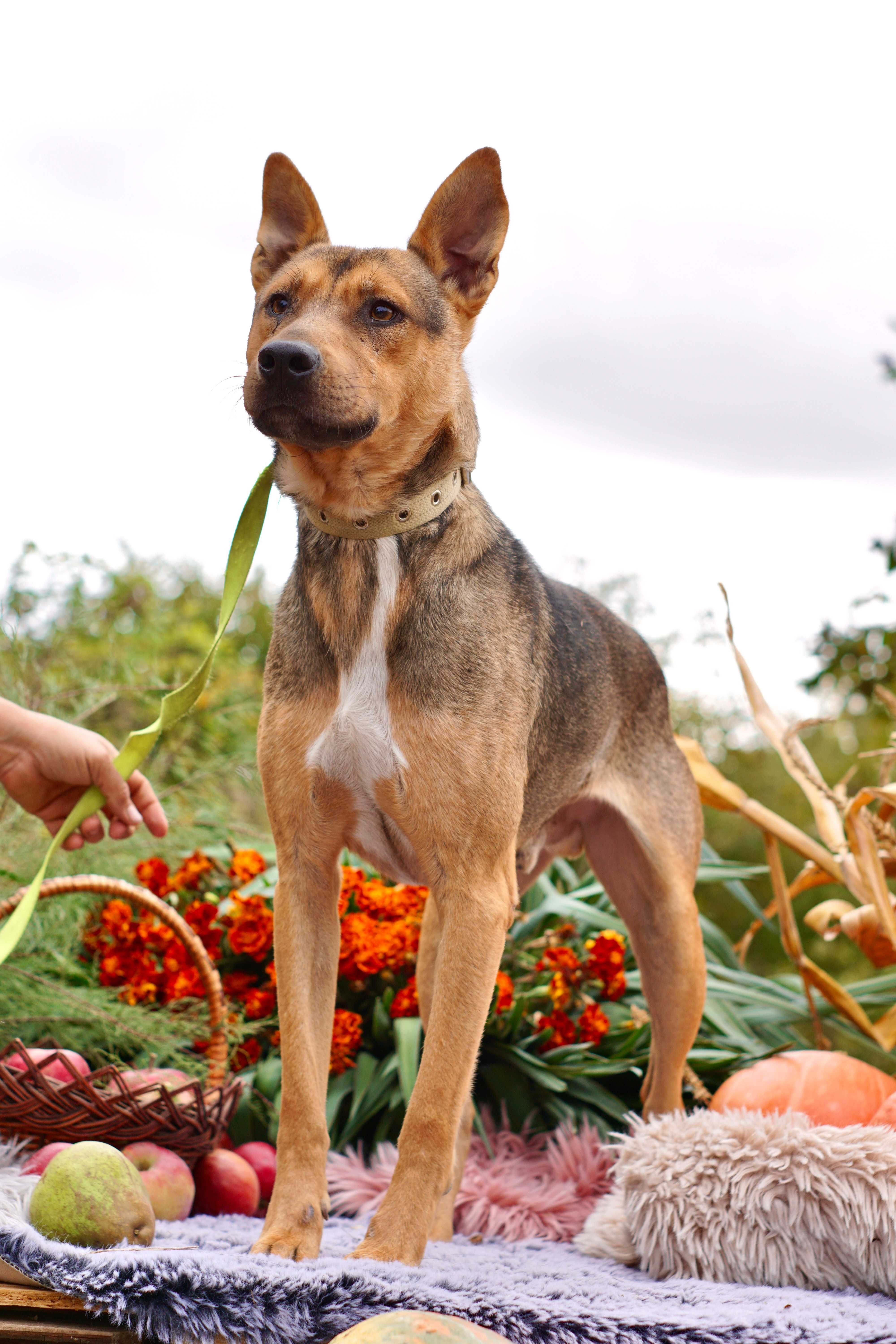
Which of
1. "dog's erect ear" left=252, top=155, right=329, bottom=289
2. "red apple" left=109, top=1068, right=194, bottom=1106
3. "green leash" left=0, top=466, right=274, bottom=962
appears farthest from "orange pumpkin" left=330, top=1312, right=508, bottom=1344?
"dog's erect ear" left=252, top=155, right=329, bottom=289

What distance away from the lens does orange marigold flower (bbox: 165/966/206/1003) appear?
4441 mm

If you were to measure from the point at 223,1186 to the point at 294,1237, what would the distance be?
1.08 m

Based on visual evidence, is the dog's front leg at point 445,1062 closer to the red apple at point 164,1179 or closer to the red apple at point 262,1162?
the red apple at point 164,1179

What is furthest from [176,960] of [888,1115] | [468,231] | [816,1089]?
[468,231]

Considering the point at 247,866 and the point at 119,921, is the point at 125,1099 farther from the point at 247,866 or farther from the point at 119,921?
the point at 247,866

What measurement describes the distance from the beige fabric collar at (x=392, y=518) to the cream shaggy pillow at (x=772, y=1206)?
72.3 inches

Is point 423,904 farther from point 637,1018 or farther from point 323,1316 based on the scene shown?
point 323,1316

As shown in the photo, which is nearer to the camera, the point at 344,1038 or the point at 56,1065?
the point at 56,1065

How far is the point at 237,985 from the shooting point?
4742 millimetres

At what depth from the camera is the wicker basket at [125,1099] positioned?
127 inches

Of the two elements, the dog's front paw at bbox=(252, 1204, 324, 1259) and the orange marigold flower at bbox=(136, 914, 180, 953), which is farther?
the orange marigold flower at bbox=(136, 914, 180, 953)

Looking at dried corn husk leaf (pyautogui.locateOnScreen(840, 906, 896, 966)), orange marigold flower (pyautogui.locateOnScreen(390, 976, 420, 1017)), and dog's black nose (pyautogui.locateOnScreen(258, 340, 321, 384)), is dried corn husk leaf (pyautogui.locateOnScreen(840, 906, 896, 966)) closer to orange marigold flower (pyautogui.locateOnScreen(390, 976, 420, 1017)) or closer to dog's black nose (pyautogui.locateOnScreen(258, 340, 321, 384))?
orange marigold flower (pyautogui.locateOnScreen(390, 976, 420, 1017))

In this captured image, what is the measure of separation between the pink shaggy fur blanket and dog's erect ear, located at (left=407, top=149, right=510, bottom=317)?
8.70 feet

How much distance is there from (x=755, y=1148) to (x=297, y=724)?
5.52 feet
